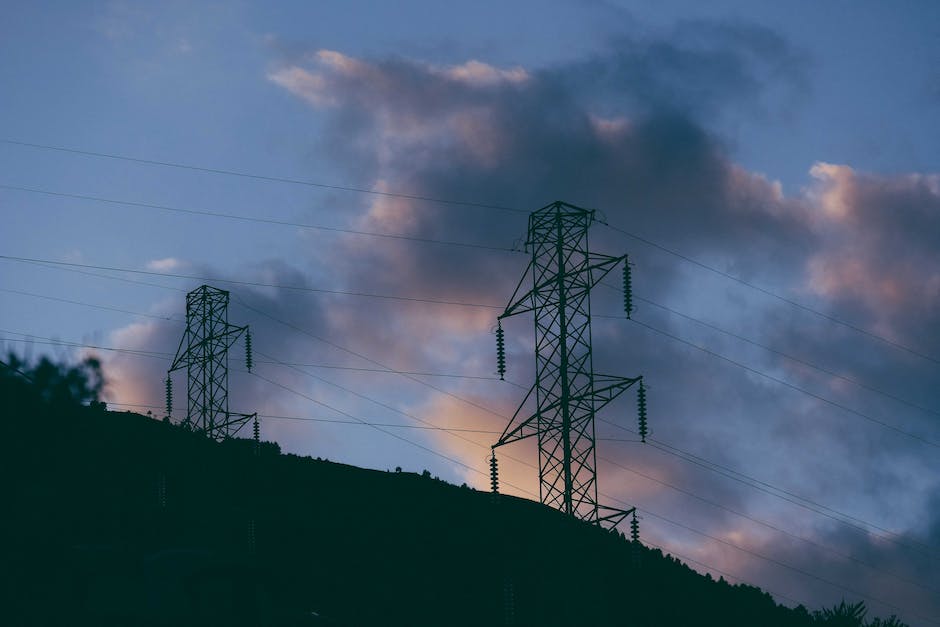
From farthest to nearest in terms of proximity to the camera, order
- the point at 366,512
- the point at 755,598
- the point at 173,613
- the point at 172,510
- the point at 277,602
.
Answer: the point at 755,598 < the point at 366,512 < the point at 172,510 < the point at 277,602 < the point at 173,613

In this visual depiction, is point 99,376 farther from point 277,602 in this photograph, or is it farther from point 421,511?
point 277,602

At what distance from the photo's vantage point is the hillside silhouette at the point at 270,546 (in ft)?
96.8

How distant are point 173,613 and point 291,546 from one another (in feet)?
71.1

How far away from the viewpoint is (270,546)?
48531 mm

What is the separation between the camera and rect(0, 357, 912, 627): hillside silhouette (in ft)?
96.8

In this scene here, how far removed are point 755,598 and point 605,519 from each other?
26645mm

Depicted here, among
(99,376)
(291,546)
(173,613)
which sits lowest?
(173,613)

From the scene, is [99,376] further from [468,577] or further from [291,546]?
[468,577]

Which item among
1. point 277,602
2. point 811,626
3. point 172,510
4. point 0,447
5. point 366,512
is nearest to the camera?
point 277,602

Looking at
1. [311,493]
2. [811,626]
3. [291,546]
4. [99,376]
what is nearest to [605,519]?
[291,546]

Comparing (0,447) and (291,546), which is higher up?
(0,447)

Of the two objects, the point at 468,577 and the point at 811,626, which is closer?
the point at 468,577

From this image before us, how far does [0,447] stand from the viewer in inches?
1864

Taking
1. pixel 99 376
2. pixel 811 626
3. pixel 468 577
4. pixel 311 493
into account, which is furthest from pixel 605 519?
pixel 99 376
